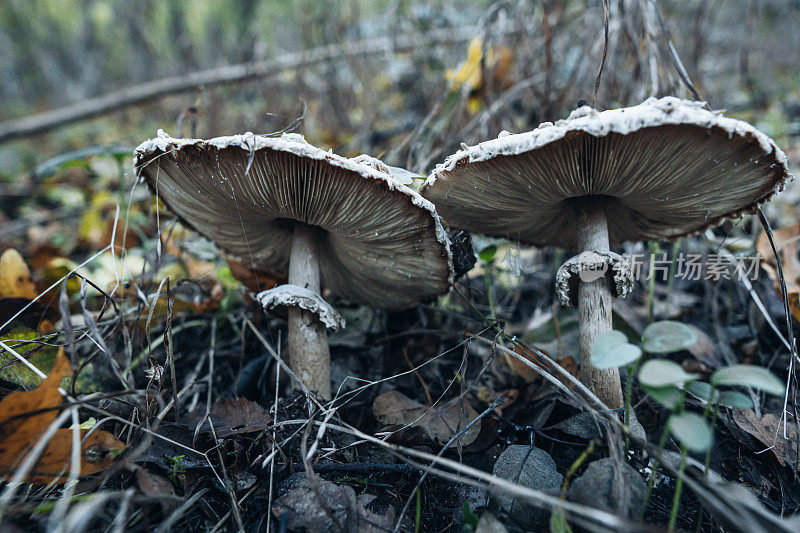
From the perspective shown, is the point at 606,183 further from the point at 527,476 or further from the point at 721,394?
the point at 527,476

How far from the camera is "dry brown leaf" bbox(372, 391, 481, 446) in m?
2.10

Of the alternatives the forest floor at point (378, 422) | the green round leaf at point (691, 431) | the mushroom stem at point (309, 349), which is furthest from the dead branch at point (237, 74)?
the green round leaf at point (691, 431)

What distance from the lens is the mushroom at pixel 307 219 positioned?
182 centimetres

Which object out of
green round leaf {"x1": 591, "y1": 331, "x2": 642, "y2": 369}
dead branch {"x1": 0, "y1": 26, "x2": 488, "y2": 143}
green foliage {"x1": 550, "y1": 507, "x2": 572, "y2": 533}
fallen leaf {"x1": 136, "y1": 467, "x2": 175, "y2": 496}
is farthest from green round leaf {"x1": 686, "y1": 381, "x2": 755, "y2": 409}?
dead branch {"x1": 0, "y1": 26, "x2": 488, "y2": 143}

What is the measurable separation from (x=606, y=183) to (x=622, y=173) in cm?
11

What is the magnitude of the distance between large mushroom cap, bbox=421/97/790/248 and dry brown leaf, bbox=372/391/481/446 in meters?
1.06

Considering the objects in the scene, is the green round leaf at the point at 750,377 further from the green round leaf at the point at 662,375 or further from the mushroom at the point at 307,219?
the mushroom at the point at 307,219

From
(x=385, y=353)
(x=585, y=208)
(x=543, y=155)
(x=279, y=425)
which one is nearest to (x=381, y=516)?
(x=279, y=425)

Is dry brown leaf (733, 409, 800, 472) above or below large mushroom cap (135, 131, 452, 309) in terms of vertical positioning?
below

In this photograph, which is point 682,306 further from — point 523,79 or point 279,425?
point 279,425

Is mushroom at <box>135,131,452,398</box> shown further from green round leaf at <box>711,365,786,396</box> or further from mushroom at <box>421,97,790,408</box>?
green round leaf at <box>711,365,786,396</box>

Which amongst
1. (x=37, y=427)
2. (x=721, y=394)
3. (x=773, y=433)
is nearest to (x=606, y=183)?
(x=721, y=394)

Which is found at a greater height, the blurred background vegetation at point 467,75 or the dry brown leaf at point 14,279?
the blurred background vegetation at point 467,75

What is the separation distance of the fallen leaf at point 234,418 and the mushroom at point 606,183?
1.38m
